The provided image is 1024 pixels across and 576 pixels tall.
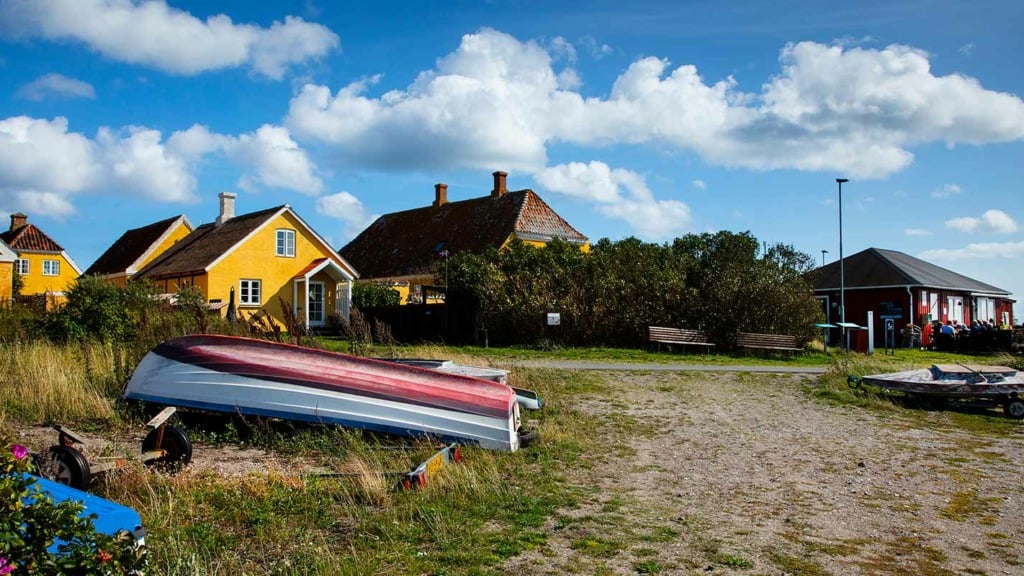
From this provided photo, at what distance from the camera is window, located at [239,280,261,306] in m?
31.9

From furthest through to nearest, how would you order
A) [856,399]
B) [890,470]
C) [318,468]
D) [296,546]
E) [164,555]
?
[856,399]
[890,470]
[318,468]
[296,546]
[164,555]

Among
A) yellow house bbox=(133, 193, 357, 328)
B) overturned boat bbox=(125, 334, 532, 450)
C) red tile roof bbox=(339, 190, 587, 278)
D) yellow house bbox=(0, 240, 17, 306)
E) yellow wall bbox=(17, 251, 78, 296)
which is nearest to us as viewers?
overturned boat bbox=(125, 334, 532, 450)

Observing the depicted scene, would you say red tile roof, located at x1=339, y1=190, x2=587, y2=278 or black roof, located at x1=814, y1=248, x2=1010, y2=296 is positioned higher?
red tile roof, located at x1=339, y1=190, x2=587, y2=278

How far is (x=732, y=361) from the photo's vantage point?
2209 cm

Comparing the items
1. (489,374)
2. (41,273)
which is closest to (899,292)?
(489,374)

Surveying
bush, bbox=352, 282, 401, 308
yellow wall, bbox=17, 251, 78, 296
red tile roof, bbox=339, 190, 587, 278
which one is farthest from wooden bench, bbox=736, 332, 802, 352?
yellow wall, bbox=17, 251, 78, 296

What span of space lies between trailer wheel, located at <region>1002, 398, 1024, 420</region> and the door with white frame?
26.0m

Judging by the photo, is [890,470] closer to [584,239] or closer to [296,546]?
[296,546]

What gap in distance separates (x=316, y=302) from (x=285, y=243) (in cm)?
277

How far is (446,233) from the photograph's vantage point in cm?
4266

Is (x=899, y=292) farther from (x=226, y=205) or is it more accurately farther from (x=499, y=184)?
(x=226, y=205)

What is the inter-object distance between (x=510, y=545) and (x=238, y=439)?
448cm

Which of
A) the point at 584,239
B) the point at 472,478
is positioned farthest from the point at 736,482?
the point at 584,239

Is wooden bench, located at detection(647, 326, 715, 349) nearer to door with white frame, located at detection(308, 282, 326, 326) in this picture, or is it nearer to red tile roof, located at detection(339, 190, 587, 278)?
red tile roof, located at detection(339, 190, 587, 278)
